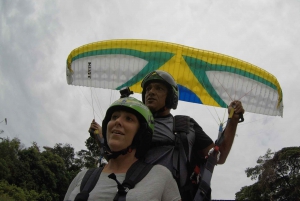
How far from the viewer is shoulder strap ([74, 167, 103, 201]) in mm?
2114

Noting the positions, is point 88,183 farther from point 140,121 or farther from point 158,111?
point 158,111

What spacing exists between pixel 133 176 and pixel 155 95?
51.7 inches

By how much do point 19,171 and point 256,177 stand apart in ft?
79.8

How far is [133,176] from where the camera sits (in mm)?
2176

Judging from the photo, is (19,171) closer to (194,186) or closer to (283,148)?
(283,148)

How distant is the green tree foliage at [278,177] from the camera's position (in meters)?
28.2

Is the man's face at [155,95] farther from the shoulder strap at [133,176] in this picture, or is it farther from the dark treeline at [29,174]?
the dark treeline at [29,174]

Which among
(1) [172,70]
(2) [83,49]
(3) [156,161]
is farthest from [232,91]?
(3) [156,161]

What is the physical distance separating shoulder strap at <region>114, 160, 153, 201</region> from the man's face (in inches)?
38.9

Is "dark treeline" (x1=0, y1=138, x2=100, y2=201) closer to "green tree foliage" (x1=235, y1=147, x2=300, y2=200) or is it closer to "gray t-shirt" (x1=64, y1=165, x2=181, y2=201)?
"green tree foliage" (x1=235, y1=147, x2=300, y2=200)

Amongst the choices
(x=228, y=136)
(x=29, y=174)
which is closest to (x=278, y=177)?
(x=29, y=174)

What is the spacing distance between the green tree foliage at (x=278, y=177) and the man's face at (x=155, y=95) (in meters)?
28.4

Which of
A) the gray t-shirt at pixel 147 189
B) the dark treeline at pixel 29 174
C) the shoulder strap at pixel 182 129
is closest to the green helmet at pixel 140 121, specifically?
the gray t-shirt at pixel 147 189

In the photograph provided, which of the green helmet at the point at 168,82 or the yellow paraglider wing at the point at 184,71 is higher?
the yellow paraglider wing at the point at 184,71
